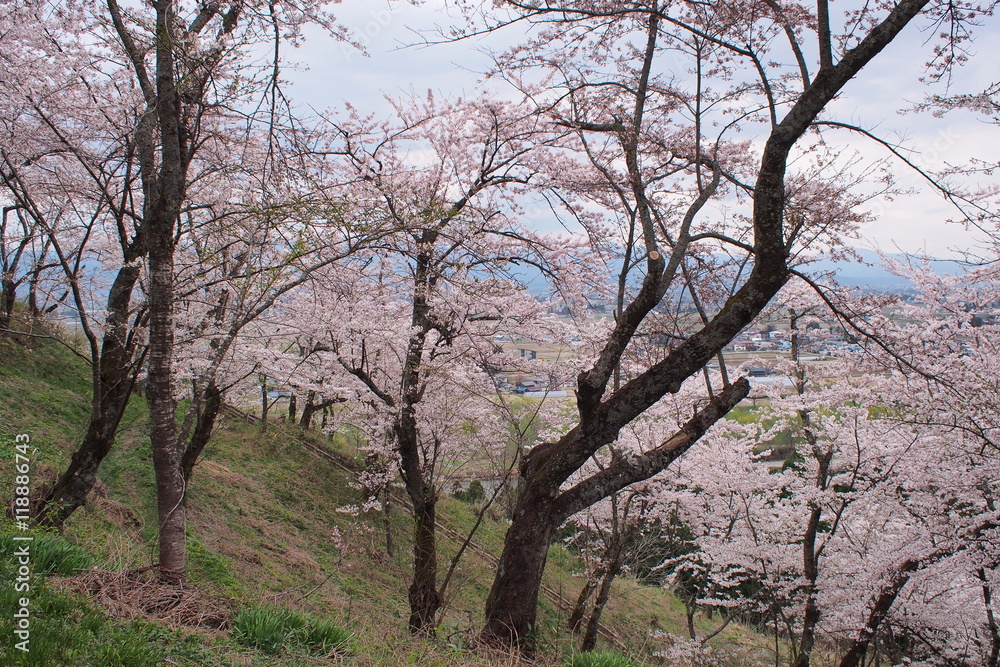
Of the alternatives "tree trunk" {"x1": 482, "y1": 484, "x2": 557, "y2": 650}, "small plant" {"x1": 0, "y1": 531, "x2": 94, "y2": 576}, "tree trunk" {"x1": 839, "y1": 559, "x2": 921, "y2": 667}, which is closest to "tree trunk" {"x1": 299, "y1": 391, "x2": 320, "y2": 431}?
"small plant" {"x1": 0, "y1": 531, "x2": 94, "y2": 576}

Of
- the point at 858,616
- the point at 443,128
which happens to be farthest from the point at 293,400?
the point at 858,616

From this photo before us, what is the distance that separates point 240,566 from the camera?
7.89 m

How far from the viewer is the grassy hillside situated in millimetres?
3094

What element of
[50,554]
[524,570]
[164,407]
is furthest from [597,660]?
[50,554]

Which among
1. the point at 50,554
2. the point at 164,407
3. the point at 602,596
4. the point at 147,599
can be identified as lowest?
the point at 602,596

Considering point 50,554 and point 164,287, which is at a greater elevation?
point 164,287

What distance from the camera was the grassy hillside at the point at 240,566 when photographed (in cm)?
309

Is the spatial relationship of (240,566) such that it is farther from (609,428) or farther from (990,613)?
(990,613)

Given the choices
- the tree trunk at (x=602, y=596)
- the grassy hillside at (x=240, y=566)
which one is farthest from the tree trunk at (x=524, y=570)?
the tree trunk at (x=602, y=596)

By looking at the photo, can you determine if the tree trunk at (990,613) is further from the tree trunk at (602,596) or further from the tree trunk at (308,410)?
the tree trunk at (308,410)

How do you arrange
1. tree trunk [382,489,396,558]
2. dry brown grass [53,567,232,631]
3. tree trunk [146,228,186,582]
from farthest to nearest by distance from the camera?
1. tree trunk [382,489,396,558]
2. tree trunk [146,228,186,582]
3. dry brown grass [53,567,232,631]

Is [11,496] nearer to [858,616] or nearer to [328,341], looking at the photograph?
[328,341]

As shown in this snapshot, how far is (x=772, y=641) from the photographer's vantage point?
1502 cm

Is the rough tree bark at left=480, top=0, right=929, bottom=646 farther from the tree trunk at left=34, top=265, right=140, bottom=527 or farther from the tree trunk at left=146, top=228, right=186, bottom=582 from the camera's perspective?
the tree trunk at left=34, top=265, right=140, bottom=527
